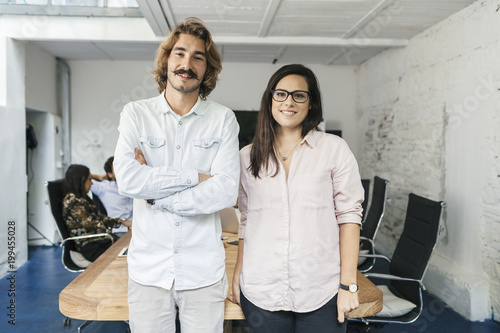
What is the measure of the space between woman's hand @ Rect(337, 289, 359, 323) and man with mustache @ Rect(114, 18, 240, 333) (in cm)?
42

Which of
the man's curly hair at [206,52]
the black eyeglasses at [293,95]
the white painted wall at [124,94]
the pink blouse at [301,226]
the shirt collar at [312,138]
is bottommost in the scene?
the pink blouse at [301,226]

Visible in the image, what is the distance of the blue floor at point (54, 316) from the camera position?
10.9 ft

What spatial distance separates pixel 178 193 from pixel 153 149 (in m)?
0.21

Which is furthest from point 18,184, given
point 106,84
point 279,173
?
point 279,173

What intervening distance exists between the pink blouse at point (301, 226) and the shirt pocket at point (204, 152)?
0.65 ft

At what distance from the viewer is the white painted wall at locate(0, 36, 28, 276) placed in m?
4.65

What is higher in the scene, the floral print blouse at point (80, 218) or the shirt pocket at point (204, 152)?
the shirt pocket at point (204, 152)

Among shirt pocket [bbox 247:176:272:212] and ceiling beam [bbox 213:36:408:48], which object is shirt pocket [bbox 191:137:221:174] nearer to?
shirt pocket [bbox 247:176:272:212]

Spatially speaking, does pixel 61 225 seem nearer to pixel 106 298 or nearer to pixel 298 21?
pixel 106 298

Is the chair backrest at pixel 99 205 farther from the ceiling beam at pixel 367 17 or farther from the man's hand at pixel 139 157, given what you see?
the ceiling beam at pixel 367 17

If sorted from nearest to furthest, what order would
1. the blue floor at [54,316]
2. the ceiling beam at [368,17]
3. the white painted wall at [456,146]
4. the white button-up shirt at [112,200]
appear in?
the blue floor at [54,316] → the white painted wall at [456,146] → the ceiling beam at [368,17] → the white button-up shirt at [112,200]

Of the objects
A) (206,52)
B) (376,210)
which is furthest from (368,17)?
(206,52)

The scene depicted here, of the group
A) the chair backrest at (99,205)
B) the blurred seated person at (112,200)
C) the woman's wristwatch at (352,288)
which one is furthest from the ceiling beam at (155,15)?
the woman's wristwatch at (352,288)

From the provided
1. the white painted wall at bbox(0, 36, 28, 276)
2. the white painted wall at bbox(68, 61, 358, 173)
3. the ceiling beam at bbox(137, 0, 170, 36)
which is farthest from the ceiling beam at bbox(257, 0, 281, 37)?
the white painted wall at bbox(0, 36, 28, 276)
